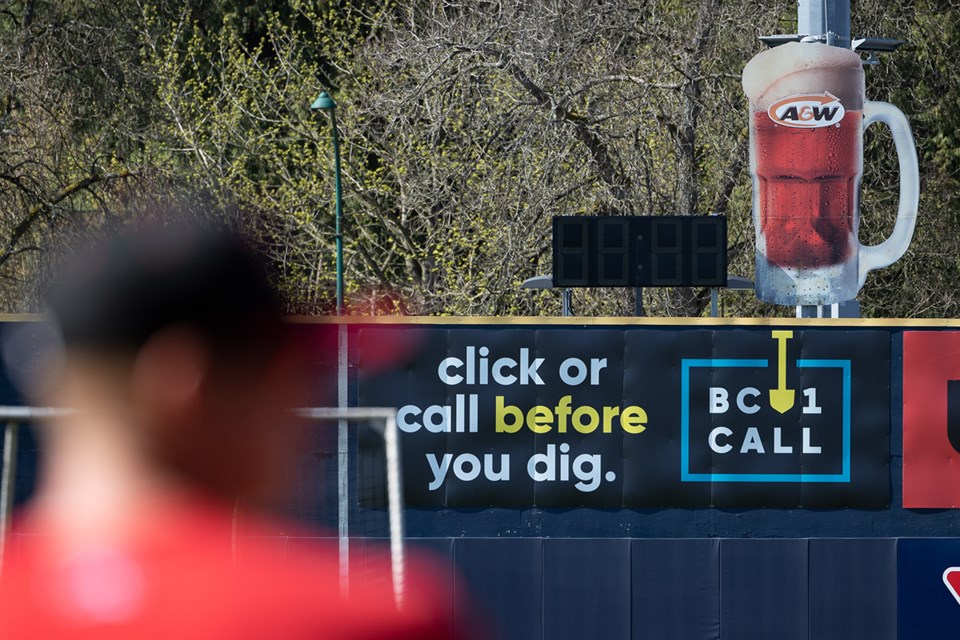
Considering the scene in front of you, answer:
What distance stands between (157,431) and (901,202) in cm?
1522

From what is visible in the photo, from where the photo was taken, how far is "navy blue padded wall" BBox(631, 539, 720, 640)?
11219mm

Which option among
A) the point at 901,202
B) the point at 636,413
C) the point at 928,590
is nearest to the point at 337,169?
the point at 901,202

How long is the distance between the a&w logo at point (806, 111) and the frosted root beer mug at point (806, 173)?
0.01 meters

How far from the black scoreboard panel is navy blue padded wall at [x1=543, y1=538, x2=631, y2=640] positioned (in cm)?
285

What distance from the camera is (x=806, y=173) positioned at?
1634 centimetres

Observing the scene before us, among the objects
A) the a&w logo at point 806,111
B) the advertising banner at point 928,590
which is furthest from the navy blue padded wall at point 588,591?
the a&w logo at point 806,111

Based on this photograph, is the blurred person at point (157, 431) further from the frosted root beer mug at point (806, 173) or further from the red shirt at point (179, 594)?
the frosted root beer mug at point (806, 173)

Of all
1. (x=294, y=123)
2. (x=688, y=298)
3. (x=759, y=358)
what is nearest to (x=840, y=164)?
(x=759, y=358)

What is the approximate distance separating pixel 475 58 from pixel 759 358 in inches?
536

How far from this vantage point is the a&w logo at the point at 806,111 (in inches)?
643

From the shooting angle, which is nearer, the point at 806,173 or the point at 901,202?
the point at 806,173

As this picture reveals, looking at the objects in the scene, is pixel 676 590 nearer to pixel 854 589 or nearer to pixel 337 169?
pixel 854 589

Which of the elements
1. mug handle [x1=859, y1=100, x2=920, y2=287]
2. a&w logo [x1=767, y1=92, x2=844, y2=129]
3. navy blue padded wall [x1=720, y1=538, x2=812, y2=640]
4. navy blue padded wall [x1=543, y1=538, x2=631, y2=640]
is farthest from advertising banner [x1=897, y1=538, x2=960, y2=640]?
a&w logo [x1=767, y1=92, x2=844, y2=129]

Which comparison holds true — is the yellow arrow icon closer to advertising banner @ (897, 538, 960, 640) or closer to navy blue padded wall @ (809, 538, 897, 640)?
navy blue padded wall @ (809, 538, 897, 640)
